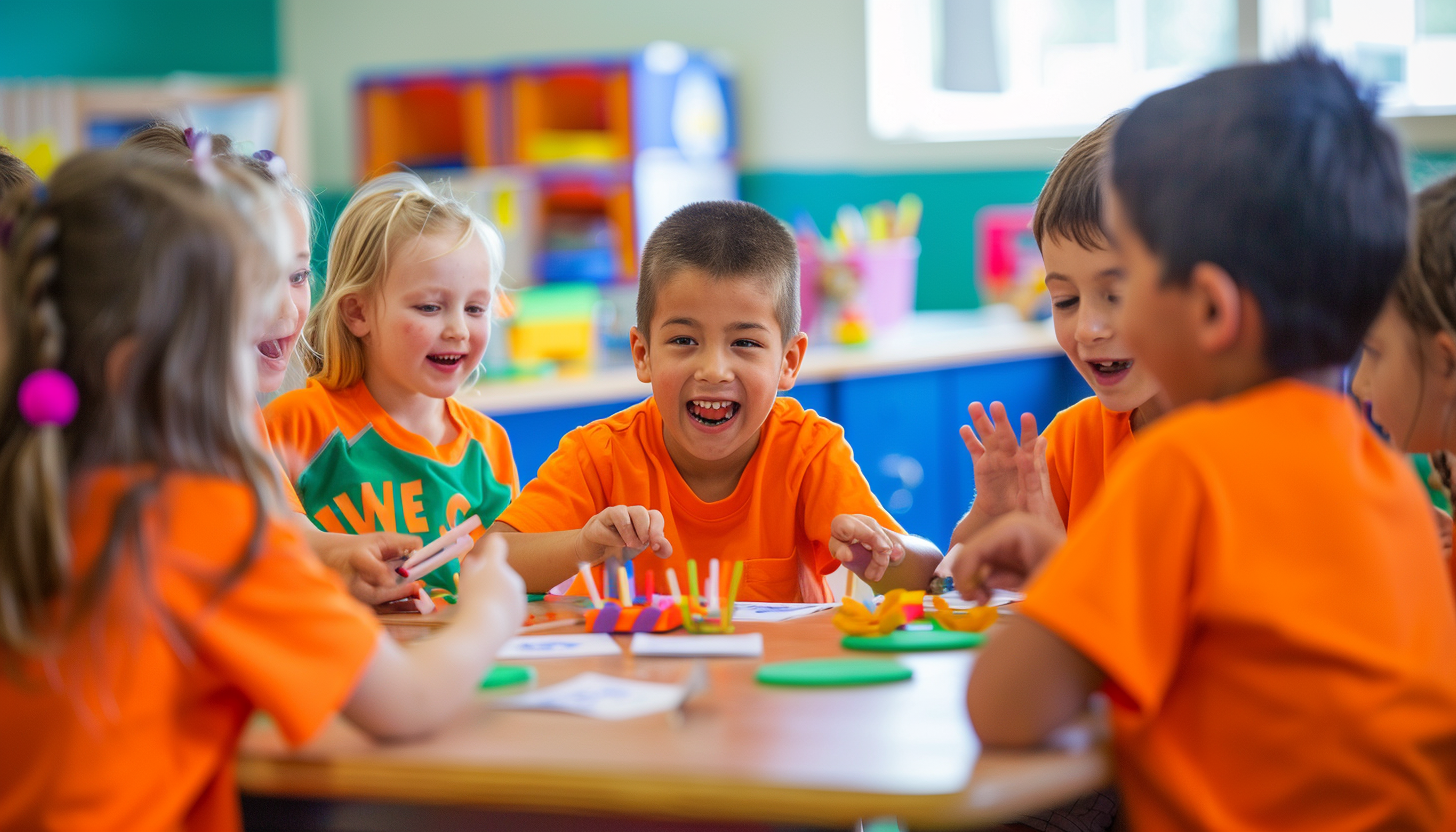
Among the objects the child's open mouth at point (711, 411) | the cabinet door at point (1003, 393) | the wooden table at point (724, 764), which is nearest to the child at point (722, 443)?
the child's open mouth at point (711, 411)

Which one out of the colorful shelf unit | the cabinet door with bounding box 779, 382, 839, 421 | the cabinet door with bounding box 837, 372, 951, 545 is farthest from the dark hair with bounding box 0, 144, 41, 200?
the colorful shelf unit

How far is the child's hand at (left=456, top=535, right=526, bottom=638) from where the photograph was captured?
105cm

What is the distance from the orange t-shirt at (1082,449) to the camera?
5.57 ft

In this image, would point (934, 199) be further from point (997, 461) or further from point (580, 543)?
point (580, 543)

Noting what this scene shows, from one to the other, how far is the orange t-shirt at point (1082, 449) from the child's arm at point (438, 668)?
0.88m

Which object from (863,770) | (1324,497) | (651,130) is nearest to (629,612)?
(863,770)

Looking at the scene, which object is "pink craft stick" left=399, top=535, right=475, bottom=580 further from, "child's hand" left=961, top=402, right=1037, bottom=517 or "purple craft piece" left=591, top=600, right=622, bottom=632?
"child's hand" left=961, top=402, right=1037, bottom=517

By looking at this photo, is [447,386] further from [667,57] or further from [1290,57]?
[667,57]

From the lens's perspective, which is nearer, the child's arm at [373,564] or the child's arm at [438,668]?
the child's arm at [438,668]

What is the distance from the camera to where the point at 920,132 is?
18.1 feet

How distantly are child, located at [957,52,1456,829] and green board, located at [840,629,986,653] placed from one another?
263 millimetres

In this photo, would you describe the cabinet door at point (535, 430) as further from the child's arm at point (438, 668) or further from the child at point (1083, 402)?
the child's arm at point (438, 668)

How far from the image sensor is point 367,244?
1887mm

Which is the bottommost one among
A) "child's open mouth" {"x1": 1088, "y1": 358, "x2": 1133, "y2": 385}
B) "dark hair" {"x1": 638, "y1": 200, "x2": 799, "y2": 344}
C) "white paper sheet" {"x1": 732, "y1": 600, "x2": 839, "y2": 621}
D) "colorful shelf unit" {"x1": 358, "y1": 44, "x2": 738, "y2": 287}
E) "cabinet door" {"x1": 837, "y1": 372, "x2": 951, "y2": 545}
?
"cabinet door" {"x1": 837, "y1": 372, "x2": 951, "y2": 545}
